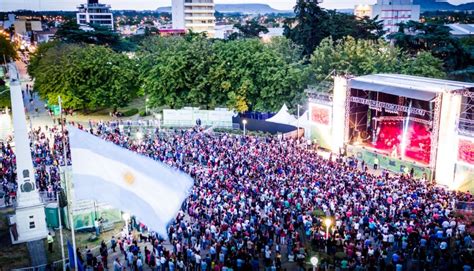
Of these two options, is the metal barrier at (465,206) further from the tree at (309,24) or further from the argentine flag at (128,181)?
the tree at (309,24)

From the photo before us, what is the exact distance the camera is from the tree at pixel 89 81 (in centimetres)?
4606

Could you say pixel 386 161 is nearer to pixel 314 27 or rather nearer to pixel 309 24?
pixel 314 27

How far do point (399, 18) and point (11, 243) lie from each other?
130952 millimetres

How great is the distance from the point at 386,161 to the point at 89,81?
2917 centimetres

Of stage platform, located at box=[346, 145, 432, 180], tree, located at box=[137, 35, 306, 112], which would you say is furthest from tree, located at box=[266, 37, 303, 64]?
stage platform, located at box=[346, 145, 432, 180]

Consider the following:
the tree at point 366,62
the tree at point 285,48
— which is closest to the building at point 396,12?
the tree at point 285,48

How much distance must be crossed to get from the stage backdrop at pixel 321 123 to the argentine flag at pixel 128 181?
26095 millimetres

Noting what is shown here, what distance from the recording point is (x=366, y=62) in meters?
41.7

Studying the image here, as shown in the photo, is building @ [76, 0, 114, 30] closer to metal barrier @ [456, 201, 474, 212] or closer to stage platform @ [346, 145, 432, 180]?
stage platform @ [346, 145, 432, 180]

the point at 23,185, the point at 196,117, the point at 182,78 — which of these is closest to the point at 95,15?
the point at 182,78

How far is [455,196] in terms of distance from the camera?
2250 centimetres

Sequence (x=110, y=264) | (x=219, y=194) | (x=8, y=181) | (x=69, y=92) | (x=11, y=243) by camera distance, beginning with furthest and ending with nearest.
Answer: (x=69, y=92) < (x=8, y=181) < (x=219, y=194) < (x=11, y=243) < (x=110, y=264)

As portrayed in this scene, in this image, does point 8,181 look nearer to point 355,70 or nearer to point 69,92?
point 69,92

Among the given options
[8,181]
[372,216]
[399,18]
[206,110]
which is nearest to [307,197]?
[372,216]
